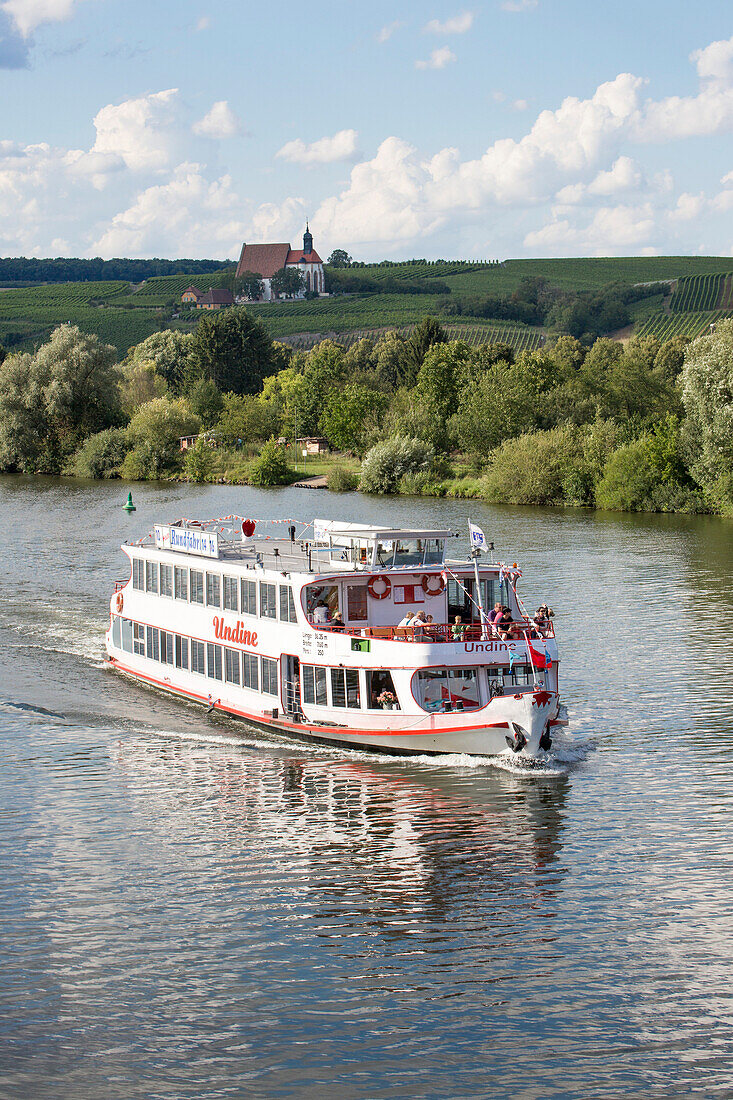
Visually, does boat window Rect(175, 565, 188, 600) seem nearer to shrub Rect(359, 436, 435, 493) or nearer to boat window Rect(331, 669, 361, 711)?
boat window Rect(331, 669, 361, 711)

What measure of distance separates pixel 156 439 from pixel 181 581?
82584mm

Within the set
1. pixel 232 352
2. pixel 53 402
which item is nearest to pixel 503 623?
pixel 53 402

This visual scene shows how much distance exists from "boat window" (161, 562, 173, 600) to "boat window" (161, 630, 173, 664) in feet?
4.15

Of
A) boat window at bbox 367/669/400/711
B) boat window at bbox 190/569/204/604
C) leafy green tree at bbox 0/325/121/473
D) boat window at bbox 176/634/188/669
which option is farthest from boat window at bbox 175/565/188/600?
leafy green tree at bbox 0/325/121/473

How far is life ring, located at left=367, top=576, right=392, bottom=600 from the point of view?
32094 millimetres

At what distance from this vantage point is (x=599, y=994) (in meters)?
19.0

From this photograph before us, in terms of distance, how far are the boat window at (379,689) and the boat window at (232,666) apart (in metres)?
5.82

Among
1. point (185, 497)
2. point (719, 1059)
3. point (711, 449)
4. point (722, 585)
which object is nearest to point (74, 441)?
point (185, 497)

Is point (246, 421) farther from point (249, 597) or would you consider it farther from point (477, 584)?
point (477, 584)

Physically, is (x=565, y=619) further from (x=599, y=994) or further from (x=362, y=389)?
(x=362, y=389)

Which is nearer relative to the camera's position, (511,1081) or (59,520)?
(511,1081)

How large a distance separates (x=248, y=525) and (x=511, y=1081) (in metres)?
23.0

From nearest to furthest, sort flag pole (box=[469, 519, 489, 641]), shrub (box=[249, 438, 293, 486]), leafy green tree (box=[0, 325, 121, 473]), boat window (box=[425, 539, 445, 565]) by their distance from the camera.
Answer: flag pole (box=[469, 519, 489, 641])
boat window (box=[425, 539, 445, 565])
shrub (box=[249, 438, 293, 486])
leafy green tree (box=[0, 325, 121, 473])

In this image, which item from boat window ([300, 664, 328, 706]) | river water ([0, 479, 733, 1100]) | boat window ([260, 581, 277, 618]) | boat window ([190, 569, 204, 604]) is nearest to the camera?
river water ([0, 479, 733, 1100])
